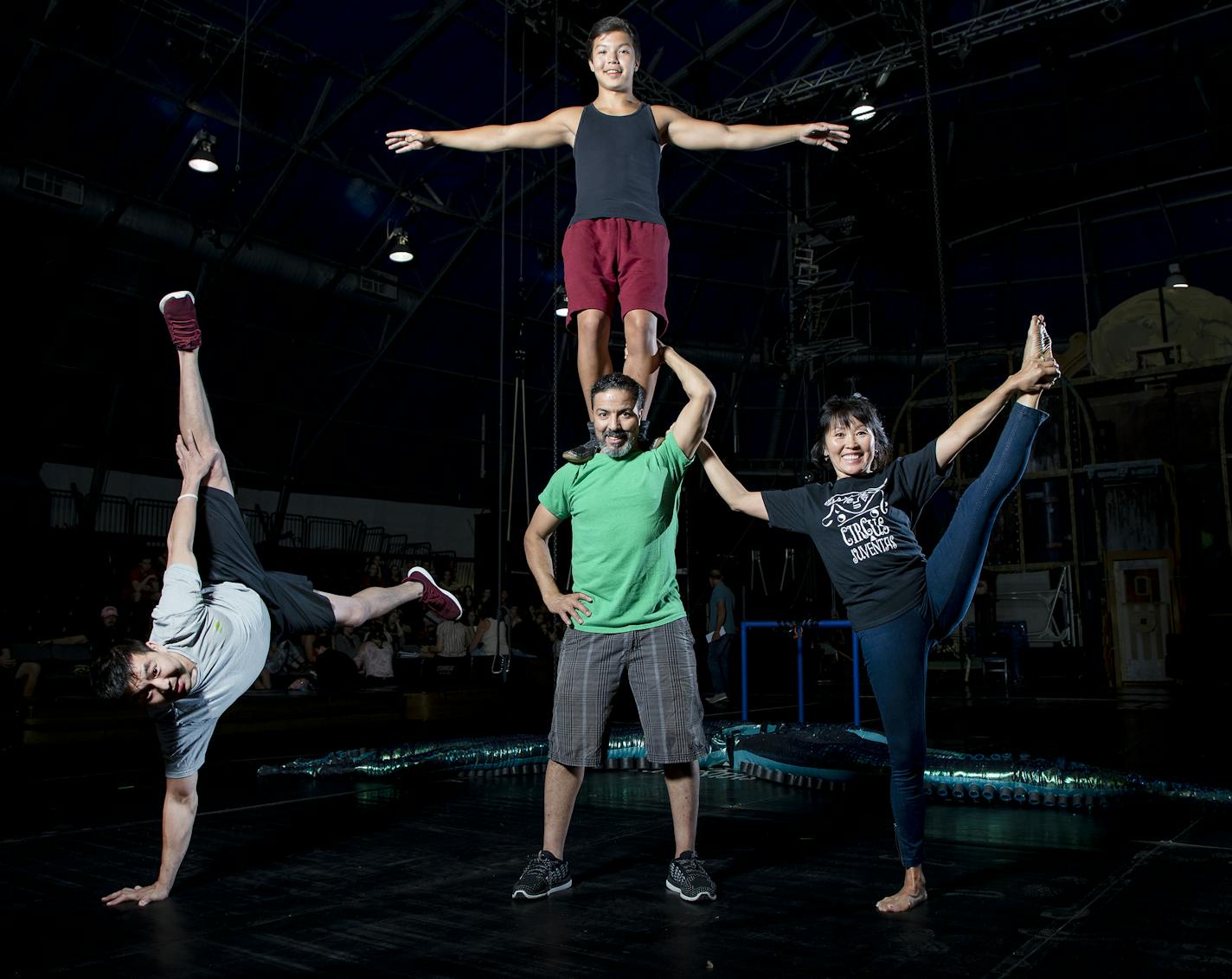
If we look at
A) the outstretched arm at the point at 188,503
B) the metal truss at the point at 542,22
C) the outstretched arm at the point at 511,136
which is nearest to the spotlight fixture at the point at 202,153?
the metal truss at the point at 542,22

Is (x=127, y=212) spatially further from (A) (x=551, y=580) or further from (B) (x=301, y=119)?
(A) (x=551, y=580)

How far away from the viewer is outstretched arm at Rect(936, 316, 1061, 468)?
7.11 ft

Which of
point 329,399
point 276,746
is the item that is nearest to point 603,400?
point 276,746

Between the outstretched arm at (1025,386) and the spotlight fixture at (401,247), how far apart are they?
1048 cm

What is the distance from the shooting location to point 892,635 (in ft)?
7.58

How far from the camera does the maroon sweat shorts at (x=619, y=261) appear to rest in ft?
9.51

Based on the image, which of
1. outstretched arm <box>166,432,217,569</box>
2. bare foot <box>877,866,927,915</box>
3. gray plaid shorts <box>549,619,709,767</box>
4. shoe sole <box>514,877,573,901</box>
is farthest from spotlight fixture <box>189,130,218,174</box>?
bare foot <box>877,866,927,915</box>

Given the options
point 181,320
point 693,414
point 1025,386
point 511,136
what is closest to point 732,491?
point 693,414

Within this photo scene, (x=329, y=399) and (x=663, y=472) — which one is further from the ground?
(x=329, y=399)

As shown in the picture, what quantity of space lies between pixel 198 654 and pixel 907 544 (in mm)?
1916

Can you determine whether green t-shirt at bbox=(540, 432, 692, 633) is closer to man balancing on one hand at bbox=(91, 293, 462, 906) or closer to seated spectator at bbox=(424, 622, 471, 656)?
man balancing on one hand at bbox=(91, 293, 462, 906)

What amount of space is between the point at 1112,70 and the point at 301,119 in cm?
994

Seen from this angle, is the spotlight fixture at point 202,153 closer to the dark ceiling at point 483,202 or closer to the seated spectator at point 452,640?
the dark ceiling at point 483,202

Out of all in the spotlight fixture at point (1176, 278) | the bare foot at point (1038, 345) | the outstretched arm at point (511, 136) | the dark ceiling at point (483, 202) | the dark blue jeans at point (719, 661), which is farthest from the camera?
the spotlight fixture at point (1176, 278)
